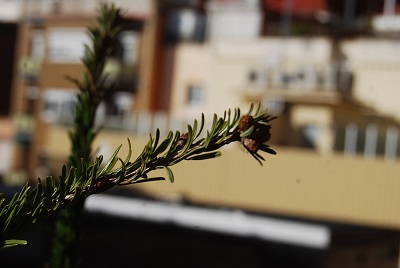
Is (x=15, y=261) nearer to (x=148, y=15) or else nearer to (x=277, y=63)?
(x=277, y=63)

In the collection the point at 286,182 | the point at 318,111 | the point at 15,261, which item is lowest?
the point at 15,261

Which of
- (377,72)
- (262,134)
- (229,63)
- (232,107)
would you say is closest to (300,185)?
(232,107)

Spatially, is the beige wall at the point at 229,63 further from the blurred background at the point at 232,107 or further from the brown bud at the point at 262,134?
the brown bud at the point at 262,134

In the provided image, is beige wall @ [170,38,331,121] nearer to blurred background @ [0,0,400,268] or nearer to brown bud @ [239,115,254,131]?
blurred background @ [0,0,400,268]

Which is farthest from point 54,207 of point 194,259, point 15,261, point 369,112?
point 369,112

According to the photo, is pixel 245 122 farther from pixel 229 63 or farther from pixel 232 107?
pixel 229 63

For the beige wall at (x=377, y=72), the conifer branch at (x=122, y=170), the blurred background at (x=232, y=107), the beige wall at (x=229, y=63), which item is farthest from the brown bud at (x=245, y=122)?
the beige wall at (x=229, y=63)
